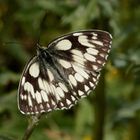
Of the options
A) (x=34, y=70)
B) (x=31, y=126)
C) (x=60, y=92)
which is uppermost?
(x=34, y=70)

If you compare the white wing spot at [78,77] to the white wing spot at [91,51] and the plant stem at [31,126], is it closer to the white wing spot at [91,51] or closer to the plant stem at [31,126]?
the white wing spot at [91,51]

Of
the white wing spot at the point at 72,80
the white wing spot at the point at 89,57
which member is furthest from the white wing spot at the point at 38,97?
the white wing spot at the point at 89,57

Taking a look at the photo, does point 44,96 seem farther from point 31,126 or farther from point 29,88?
point 31,126

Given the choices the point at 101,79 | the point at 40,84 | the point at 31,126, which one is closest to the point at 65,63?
the point at 40,84

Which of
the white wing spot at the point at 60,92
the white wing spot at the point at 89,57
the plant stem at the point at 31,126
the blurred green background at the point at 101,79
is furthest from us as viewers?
the blurred green background at the point at 101,79

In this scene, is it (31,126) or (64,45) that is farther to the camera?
(64,45)

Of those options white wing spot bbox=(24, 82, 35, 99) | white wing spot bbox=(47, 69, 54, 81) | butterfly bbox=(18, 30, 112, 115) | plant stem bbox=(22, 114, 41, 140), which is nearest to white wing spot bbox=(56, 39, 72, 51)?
butterfly bbox=(18, 30, 112, 115)
